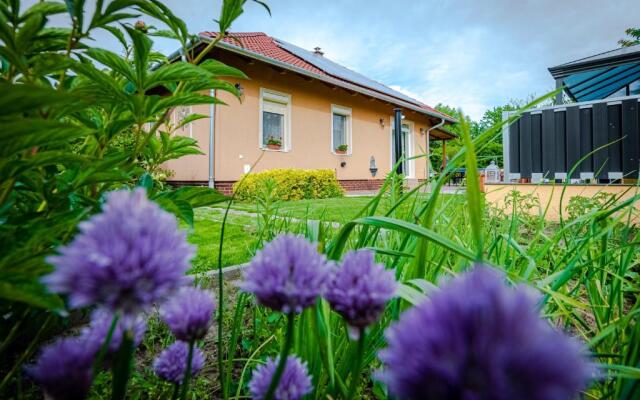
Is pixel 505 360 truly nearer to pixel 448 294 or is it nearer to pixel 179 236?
pixel 448 294

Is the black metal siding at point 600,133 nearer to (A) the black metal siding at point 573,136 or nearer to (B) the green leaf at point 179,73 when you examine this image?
(A) the black metal siding at point 573,136

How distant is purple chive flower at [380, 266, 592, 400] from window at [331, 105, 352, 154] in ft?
33.3

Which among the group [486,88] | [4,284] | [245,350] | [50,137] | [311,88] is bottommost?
[245,350]

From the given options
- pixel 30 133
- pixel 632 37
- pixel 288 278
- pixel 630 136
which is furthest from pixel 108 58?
pixel 632 37

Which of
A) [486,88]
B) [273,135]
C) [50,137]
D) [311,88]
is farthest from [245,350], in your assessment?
[486,88]

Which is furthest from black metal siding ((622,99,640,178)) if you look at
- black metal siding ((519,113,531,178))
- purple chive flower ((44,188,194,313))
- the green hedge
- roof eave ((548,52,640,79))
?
the green hedge

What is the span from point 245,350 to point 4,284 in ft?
2.73

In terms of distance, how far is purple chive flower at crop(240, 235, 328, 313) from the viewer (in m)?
0.26

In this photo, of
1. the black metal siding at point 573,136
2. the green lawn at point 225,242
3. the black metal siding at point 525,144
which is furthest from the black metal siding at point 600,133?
the green lawn at point 225,242

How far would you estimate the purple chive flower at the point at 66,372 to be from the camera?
10.9 inches

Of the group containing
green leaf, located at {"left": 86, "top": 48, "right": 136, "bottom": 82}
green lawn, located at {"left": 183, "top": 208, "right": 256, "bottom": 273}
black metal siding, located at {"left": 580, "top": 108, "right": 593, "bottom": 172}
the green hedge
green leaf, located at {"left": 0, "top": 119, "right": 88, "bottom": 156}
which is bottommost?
green lawn, located at {"left": 183, "top": 208, "right": 256, "bottom": 273}

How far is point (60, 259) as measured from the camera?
20cm

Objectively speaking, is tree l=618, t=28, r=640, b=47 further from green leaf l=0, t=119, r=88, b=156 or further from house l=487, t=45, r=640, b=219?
green leaf l=0, t=119, r=88, b=156

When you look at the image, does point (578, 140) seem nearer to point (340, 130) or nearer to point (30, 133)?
point (30, 133)
